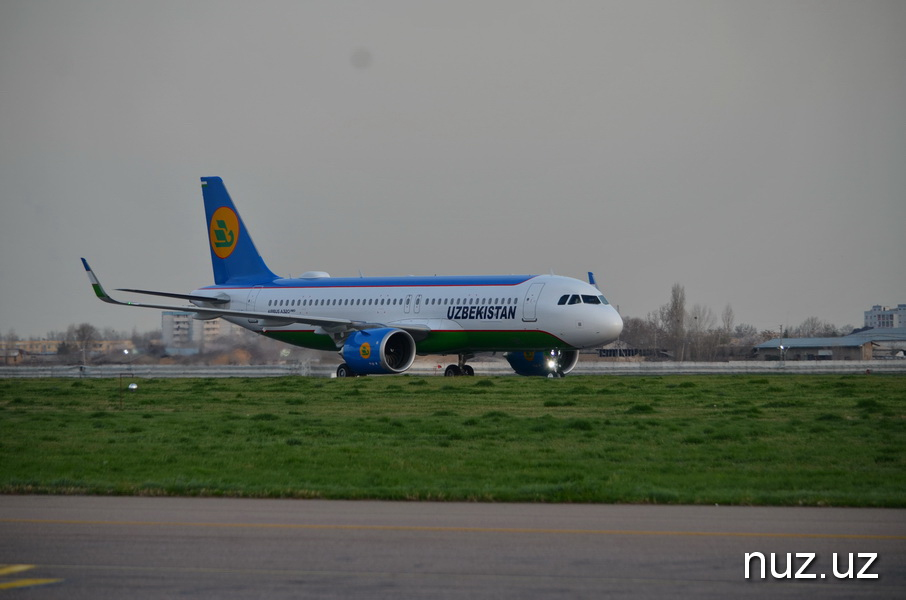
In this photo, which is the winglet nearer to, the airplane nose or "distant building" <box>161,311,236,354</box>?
"distant building" <box>161,311,236,354</box>

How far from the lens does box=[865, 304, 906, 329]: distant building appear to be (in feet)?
576

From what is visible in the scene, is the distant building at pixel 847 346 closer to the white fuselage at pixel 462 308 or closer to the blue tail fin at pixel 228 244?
the blue tail fin at pixel 228 244

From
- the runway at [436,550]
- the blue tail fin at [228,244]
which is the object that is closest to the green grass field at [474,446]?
the runway at [436,550]

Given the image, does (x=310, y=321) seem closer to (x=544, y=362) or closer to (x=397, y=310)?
(x=397, y=310)

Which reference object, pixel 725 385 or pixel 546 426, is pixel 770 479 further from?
pixel 725 385

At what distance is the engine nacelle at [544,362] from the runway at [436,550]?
112ft

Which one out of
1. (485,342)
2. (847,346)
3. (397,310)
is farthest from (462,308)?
(847,346)

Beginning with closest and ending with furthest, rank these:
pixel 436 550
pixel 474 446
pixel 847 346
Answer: pixel 436 550 → pixel 474 446 → pixel 847 346

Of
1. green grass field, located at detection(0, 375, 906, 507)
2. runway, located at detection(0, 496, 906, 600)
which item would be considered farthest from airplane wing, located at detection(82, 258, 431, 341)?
runway, located at detection(0, 496, 906, 600)

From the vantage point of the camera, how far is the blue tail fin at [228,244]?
54062 millimetres

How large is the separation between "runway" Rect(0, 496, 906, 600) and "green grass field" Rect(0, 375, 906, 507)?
104cm

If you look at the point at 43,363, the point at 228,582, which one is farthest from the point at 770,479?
the point at 43,363

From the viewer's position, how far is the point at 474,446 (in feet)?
64.7

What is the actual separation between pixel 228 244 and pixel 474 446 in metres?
36.7
